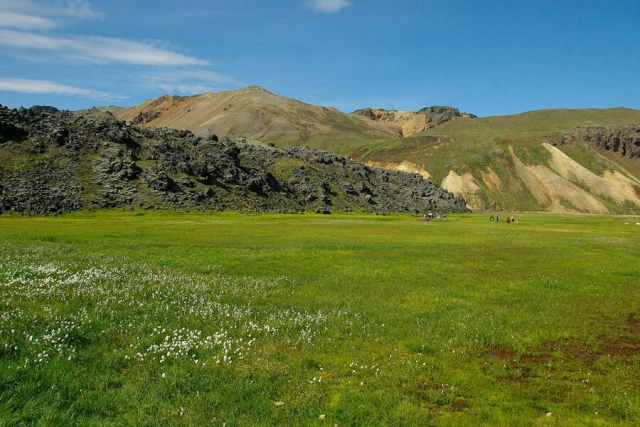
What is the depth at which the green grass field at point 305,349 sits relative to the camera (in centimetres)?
864

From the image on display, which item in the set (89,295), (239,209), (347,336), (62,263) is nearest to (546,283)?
(347,336)

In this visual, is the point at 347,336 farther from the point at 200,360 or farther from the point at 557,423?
the point at 557,423

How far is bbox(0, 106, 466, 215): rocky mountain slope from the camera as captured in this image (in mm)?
98875

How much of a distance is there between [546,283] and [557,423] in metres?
18.1

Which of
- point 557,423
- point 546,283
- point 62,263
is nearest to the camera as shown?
point 557,423

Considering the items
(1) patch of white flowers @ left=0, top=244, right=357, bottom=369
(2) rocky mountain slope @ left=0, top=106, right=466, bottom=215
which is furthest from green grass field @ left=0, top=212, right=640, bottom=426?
(2) rocky mountain slope @ left=0, top=106, right=466, bottom=215

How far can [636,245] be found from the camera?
156 ft

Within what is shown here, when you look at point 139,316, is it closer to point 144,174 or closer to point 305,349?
point 305,349

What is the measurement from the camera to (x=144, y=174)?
111688mm

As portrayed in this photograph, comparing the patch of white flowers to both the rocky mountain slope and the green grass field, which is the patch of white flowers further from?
the rocky mountain slope

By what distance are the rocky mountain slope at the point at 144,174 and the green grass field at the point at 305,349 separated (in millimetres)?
86196

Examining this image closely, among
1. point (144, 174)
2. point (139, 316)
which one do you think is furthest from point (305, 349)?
point (144, 174)

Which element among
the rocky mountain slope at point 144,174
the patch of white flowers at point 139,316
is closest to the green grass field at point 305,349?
the patch of white flowers at point 139,316

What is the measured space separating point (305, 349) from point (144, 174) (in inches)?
4435
